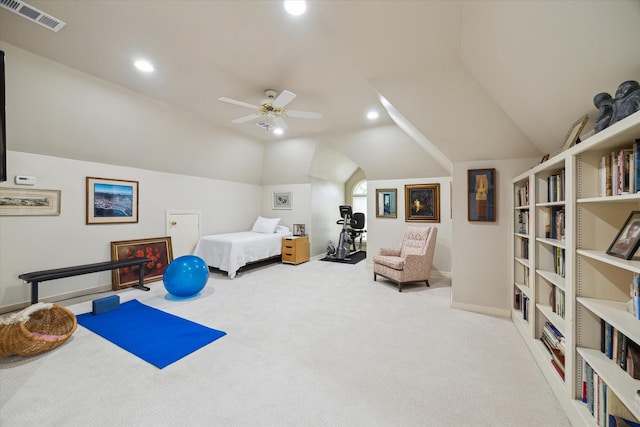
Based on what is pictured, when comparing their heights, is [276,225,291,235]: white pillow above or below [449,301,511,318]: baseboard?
above

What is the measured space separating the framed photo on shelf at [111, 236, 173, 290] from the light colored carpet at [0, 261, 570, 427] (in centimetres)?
165

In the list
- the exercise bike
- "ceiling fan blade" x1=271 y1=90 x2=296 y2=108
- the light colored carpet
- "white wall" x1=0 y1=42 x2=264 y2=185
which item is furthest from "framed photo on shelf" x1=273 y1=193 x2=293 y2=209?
the light colored carpet

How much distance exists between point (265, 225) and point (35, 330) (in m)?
4.35

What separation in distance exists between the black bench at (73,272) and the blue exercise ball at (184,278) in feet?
2.70

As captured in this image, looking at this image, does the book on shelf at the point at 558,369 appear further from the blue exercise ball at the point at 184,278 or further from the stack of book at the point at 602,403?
the blue exercise ball at the point at 184,278

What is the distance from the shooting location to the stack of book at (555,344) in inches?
73.5

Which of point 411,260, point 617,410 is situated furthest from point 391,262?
point 617,410

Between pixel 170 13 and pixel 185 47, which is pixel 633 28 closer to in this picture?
pixel 170 13

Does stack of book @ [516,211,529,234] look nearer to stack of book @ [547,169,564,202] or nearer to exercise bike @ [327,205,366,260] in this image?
stack of book @ [547,169,564,202]

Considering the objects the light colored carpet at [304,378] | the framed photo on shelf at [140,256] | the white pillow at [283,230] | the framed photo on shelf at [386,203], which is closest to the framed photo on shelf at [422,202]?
the framed photo on shelf at [386,203]

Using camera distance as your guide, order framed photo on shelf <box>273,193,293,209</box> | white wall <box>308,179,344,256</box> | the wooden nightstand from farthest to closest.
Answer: framed photo on shelf <box>273,193,293,209</box>, white wall <box>308,179,344,256</box>, the wooden nightstand

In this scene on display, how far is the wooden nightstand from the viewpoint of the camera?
605 cm

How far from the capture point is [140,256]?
14.7ft

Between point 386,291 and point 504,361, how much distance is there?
78.4 inches
